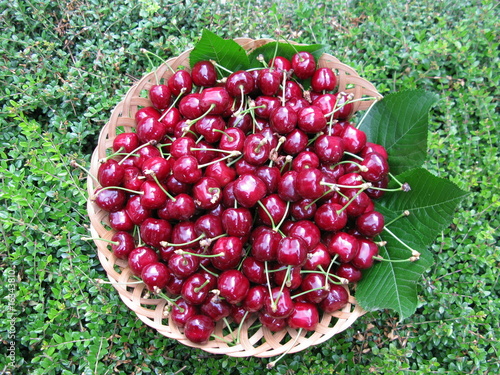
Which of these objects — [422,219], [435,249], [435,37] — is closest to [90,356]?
[422,219]

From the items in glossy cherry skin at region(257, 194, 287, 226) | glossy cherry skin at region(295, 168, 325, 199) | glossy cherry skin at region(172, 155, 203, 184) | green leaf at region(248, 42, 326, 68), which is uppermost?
green leaf at region(248, 42, 326, 68)

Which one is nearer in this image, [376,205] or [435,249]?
[376,205]

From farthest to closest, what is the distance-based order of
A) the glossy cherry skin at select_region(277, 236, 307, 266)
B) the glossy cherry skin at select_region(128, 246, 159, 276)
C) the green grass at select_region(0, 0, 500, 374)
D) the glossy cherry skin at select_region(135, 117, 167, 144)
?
the green grass at select_region(0, 0, 500, 374) < the glossy cherry skin at select_region(135, 117, 167, 144) < the glossy cherry skin at select_region(128, 246, 159, 276) < the glossy cherry skin at select_region(277, 236, 307, 266)

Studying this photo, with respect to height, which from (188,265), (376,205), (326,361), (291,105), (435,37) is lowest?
(326,361)

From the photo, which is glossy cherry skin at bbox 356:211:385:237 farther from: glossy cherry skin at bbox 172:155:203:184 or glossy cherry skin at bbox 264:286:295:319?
glossy cherry skin at bbox 172:155:203:184

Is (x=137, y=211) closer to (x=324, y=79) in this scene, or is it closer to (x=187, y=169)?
(x=187, y=169)

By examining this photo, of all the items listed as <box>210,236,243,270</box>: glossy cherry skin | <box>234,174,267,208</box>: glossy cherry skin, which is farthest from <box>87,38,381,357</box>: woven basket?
<box>234,174,267,208</box>: glossy cherry skin

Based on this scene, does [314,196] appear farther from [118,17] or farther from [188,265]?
[118,17]
